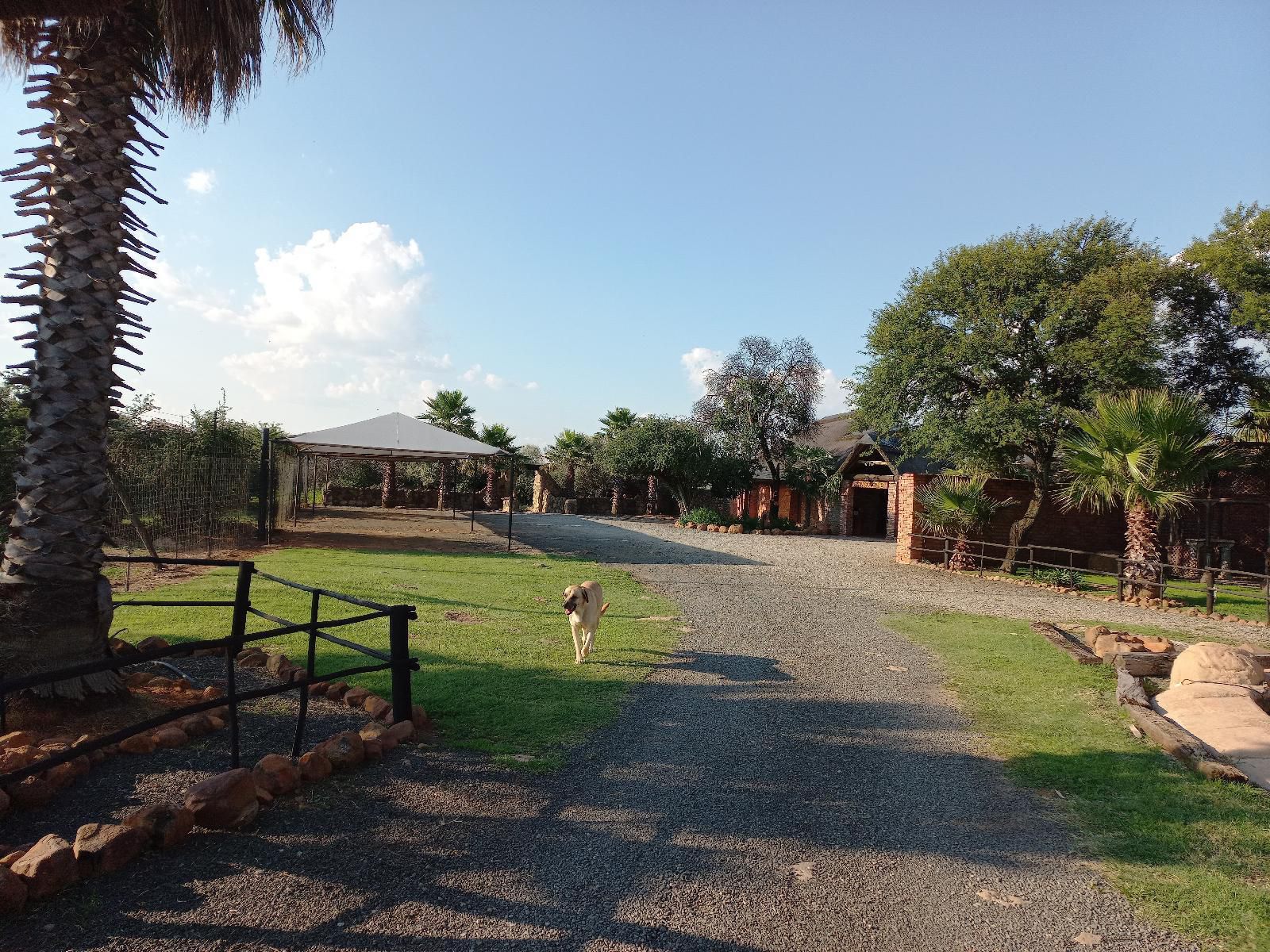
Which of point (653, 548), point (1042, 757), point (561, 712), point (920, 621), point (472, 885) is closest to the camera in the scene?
point (472, 885)

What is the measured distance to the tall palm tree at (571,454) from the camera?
128 feet

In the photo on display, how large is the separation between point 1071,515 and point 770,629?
47.1ft

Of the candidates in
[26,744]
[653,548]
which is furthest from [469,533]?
[26,744]

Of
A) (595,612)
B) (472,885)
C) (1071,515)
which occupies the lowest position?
(472,885)

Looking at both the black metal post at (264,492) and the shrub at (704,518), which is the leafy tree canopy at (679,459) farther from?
the black metal post at (264,492)

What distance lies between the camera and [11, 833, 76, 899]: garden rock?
9.32ft

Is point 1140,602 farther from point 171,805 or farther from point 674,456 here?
point 674,456

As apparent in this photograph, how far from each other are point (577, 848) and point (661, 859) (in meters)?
0.39

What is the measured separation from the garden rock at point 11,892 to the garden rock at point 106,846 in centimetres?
21

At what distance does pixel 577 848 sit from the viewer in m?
3.53

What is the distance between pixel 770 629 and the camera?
9289 mm

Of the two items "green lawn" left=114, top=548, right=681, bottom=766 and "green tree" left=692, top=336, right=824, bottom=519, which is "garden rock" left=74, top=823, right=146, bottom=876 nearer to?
"green lawn" left=114, top=548, right=681, bottom=766

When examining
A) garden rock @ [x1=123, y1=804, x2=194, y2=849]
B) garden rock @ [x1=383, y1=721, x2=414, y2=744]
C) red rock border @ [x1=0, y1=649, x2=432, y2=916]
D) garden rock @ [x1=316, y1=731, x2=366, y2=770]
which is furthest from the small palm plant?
garden rock @ [x1=123, y1=804, x2=194, y2=849]

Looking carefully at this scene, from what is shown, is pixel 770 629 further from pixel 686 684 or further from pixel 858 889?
pixel 858 889
